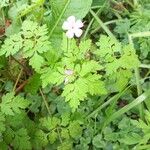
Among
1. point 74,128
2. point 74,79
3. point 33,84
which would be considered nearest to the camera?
point 74,79

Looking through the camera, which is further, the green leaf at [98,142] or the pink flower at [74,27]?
the green leaf at [98,142]

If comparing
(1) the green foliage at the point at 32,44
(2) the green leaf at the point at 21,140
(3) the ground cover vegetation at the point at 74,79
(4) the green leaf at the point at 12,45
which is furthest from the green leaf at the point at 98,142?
(4) the green leaf at the point at 12,45

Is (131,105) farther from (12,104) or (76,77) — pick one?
(12,104)

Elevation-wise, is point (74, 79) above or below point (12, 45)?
below

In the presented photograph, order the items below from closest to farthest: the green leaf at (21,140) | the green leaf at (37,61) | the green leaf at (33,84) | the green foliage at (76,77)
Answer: the green foliage at (76,77) → the green leaf at (37,61) → the green leaf at (21,140) → the green leaf at (33,84)

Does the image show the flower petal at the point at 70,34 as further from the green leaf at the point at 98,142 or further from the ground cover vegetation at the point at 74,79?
the green leaf at the point at 98,142

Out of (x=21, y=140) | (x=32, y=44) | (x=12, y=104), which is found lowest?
(x=21, y=140)

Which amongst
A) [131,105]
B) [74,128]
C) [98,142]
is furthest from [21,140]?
[131,105]

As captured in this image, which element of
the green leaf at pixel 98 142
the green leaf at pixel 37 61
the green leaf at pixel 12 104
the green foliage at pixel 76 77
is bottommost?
the green leaf at pixel 98 142

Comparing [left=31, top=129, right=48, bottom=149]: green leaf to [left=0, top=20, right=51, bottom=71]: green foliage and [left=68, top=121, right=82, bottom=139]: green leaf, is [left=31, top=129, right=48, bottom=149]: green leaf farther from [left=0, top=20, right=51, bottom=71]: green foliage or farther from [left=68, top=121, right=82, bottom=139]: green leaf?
[left=0, top=20, right=51, bottom=71]: green foliage

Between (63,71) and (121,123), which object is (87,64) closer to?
(63,71)

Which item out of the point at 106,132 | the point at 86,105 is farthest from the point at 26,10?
the point at 106,132
